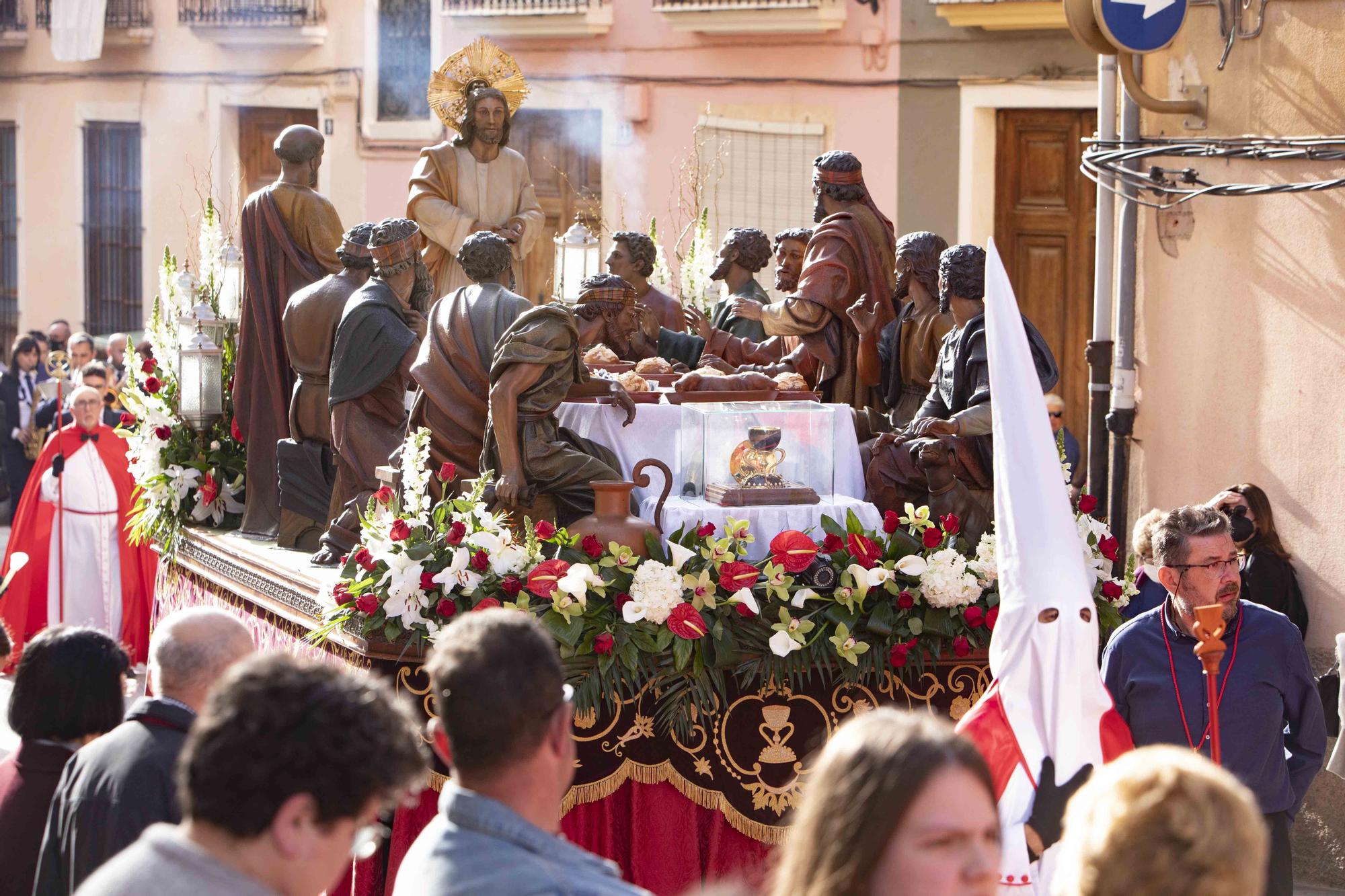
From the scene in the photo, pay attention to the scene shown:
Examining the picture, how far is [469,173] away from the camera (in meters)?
8.98

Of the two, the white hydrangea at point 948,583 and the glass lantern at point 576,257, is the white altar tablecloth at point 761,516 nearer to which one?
the white hydrangea at point 948,583

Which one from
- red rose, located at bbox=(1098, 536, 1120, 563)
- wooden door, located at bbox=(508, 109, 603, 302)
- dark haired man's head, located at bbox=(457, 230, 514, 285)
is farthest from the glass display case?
wooden door, located at bbox=(508, 109, 603, 302)

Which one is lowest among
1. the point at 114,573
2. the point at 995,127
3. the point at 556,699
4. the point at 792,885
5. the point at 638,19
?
the point at 114,573

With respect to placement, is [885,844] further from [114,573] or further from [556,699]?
[114,573]

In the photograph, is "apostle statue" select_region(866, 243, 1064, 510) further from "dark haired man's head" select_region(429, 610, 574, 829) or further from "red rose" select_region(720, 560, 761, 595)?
"dark haired man's head" select_region(429, 610, 574, 829)

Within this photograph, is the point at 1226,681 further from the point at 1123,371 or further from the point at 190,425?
the point at 190,425

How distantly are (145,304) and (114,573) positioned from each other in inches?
399

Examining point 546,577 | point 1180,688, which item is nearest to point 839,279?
point 546,577

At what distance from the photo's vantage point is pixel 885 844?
2.19m

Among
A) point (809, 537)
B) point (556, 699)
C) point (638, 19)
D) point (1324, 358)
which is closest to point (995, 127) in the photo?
point (638, 19)

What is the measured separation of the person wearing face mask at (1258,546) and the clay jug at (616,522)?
83.6 inches

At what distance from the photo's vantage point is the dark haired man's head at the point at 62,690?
12.0 feet

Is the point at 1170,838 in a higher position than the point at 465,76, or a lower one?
lower

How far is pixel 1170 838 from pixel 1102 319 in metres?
5.90
